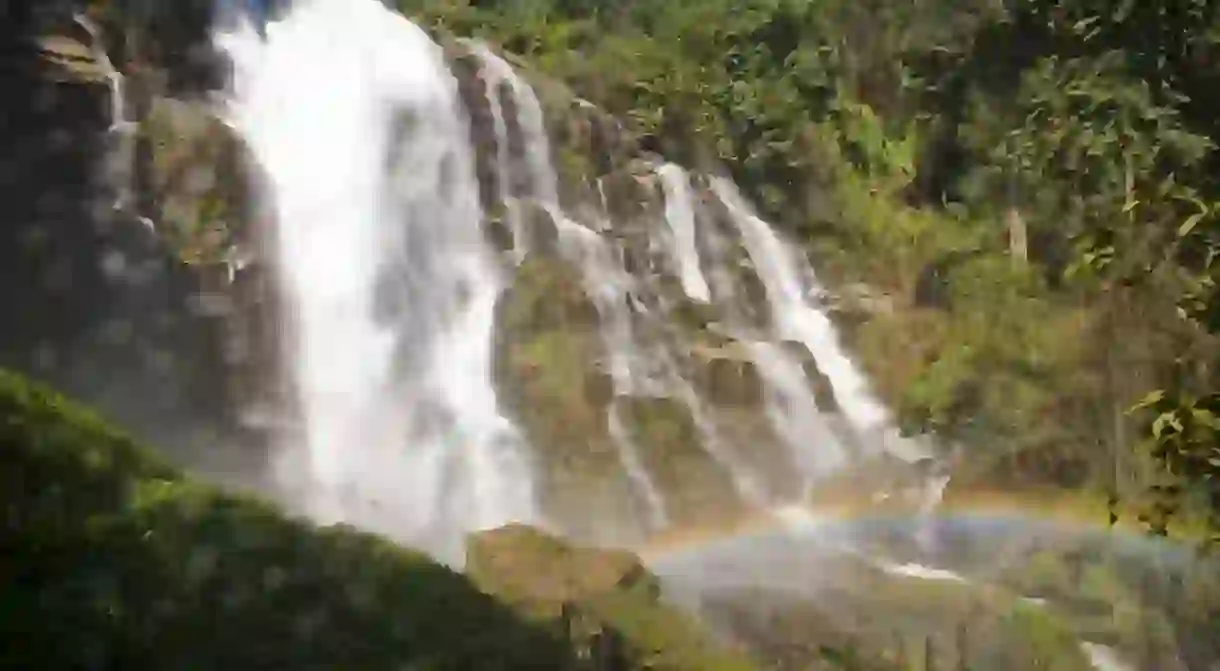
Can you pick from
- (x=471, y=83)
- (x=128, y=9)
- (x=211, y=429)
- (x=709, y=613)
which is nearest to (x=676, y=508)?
(x=709, y=613)

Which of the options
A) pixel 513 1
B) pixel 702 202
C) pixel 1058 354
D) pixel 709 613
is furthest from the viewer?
pixel 513 1

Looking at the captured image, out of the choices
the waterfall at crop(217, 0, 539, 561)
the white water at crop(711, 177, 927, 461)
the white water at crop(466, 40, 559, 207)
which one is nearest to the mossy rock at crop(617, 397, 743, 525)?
the waterfall at crop(217, 0, 539, 561)

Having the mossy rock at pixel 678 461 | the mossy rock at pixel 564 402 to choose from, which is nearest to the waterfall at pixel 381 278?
the mossy rock at pixel 564 402

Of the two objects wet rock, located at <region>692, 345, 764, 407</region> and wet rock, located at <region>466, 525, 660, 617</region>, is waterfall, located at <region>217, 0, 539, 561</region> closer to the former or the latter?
wet rock, located at <region>466, 525, 660, 617</region>

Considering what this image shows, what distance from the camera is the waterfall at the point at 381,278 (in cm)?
1507

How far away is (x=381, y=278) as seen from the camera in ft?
56.3

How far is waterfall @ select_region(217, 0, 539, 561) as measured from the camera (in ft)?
49.4

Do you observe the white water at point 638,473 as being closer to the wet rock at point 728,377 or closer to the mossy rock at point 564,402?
the mossy rock at point 564,402

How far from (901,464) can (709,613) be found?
298 inches

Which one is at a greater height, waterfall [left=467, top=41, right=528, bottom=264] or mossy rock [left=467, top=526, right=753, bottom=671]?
waterfall [left=467, top=41, right=528, bottom=264]

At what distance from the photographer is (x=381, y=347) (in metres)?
16.5

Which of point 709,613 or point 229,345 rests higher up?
point 229,345

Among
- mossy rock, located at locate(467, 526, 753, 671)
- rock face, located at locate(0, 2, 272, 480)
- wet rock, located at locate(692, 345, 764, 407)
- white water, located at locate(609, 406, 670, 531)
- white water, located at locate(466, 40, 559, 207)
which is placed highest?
white water, located at locate(466, 40, 559, 207)

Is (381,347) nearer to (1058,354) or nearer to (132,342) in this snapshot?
(132,342)
